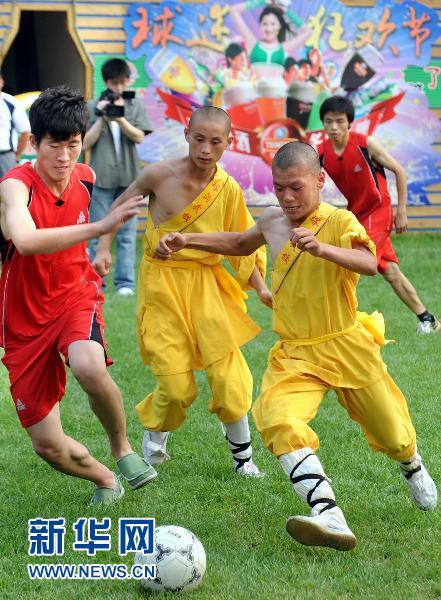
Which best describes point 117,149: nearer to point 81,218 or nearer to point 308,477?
point 81,218

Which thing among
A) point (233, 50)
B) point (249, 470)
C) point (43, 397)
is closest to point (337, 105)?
point (249, 470)

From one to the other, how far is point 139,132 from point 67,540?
727 centimetres

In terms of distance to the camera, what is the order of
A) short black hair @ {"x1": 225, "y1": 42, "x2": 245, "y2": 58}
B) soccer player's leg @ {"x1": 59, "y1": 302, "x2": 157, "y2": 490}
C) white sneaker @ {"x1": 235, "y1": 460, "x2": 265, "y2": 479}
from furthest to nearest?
short black hair @ {"x1": 225, "y1": 42, "x2": 245, "y2": 58} → white sneaker @ {"x1": 235, "y1": 460, "x2": 265, "y2": 479} → soccer player's leg @ {"x1": 59, "y1": 302, "x2": 157, "y2": 490}

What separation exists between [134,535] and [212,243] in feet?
4.80

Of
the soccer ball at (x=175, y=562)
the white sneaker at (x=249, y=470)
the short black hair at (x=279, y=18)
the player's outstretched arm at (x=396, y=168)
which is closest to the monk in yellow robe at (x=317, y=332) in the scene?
the soccer ball at (x=175, y=562)

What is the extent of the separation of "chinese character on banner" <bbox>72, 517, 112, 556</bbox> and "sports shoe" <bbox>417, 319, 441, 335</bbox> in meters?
4.89

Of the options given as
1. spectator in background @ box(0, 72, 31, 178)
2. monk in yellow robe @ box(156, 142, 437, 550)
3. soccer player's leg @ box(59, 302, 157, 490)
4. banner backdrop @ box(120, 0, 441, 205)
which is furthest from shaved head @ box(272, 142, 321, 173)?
banner backdrop @ box(120, 0, 441, 205)

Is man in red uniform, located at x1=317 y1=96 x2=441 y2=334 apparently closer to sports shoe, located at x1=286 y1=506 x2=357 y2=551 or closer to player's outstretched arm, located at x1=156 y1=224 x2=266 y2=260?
player's outstretched arm, located at x1=156 y1=224 x2=266 y2=260

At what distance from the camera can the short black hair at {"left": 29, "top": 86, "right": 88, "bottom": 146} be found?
4719 mm

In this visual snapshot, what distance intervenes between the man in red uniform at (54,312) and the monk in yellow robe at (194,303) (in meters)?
0.64

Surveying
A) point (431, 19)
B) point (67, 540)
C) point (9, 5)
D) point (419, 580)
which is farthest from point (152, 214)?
point (431, 19)

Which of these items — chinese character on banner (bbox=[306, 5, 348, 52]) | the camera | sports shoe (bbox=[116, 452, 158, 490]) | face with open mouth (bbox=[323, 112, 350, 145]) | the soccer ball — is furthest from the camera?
chinese character on banner (bbox=[306, 5, 348, 52])

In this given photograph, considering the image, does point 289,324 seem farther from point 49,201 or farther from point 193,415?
point 193,415

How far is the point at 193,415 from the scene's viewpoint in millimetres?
6875
